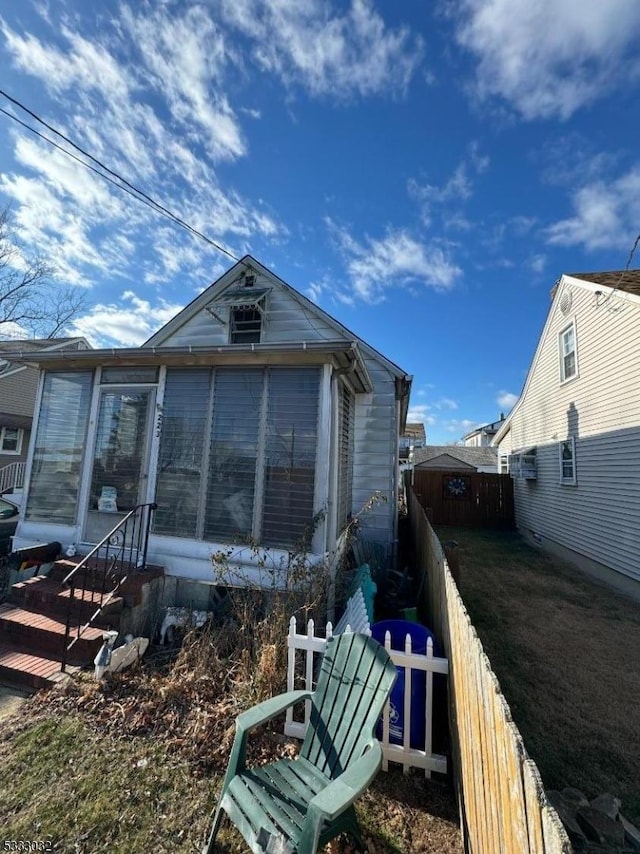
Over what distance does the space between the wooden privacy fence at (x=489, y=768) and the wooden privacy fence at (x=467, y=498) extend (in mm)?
12985

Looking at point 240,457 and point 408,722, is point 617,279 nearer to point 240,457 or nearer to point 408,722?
point 240,457

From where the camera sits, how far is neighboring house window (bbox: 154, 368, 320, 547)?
5.00 m

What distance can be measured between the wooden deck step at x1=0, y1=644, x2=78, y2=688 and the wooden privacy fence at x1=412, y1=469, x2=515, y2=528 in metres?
12.9

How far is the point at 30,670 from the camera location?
144 inches

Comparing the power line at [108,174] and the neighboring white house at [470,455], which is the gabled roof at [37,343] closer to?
the power line at [108,174]

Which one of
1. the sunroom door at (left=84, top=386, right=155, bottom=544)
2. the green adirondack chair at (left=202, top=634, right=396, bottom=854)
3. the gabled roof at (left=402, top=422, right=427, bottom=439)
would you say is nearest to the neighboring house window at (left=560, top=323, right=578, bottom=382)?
the green adirondack chair at (left=202, top=634, right=396, bottom=854)

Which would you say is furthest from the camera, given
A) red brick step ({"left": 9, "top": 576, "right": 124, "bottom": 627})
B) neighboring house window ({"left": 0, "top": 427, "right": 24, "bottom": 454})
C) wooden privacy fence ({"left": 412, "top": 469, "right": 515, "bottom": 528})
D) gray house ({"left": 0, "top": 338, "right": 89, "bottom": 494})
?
neighboring house window ({"left": 0, "top": 427, "right": 24, "bottom": 454})

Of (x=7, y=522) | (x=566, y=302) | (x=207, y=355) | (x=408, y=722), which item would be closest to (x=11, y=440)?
(x=7, y=522)

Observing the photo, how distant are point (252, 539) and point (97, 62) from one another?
23.3 ft

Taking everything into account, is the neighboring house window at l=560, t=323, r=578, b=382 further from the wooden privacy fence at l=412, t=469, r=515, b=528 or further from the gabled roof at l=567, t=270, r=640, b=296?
the wooden privacy fence at l=412, t=469, r=515, b=528

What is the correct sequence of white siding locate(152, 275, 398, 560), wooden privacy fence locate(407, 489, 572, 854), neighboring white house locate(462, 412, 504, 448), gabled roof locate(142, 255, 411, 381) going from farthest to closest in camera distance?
neighboring white house locate(462, 412, 504, 448) → gabled roof locate(142, 255, 411, 381) → white siding locate(152, 275, 398, 560) → wooden privacy fence locate(407, 489, 572, 854)

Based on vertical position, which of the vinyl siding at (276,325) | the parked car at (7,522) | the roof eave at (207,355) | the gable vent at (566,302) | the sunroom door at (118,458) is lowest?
the parked car at (7,522)

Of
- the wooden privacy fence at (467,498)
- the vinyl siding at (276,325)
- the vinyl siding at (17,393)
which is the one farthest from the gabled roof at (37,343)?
the wooden privacy fence at (467,498)

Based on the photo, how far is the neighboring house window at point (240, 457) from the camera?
16.4ft
